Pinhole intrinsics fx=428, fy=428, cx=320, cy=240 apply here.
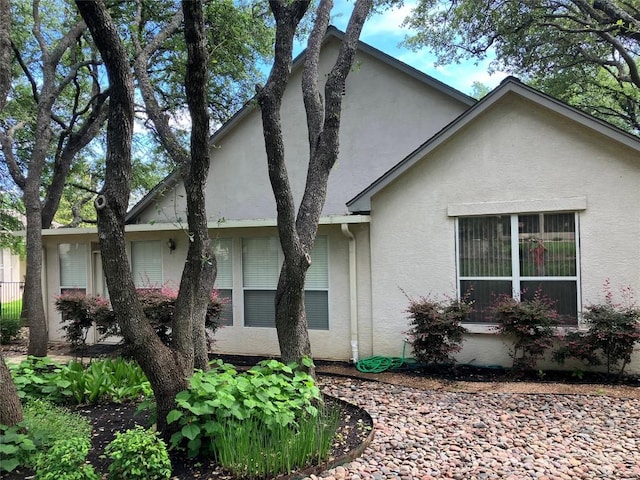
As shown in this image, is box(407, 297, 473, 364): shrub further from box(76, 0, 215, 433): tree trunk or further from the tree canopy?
Result: the tree canopy

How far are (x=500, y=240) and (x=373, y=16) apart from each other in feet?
18.5

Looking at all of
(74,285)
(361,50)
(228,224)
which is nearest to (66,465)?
(228,224)

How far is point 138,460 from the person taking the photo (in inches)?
126

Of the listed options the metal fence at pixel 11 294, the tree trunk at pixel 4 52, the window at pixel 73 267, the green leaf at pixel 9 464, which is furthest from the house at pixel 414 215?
the metal fence at pixel 11 294

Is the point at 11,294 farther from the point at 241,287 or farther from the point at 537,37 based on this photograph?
the point at 537,37

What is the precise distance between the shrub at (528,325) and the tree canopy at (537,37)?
22.9ft

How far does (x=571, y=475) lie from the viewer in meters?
3.69

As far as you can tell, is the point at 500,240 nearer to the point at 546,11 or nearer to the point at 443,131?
the point at 443,131

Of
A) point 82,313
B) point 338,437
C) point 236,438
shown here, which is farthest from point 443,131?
point 82,313

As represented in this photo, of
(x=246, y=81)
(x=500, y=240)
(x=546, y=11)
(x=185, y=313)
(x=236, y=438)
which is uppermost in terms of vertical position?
(x=546, y=11)

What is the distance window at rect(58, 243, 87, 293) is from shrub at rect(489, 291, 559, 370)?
31.9ft

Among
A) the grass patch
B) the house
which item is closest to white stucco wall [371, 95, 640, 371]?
the house

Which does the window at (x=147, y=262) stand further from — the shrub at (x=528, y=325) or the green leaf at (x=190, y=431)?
the shrub at (x=528, y=325)

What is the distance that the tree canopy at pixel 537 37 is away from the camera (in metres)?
10.7
